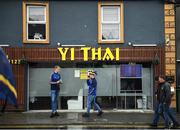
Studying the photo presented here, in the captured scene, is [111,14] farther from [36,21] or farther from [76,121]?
[76,121]

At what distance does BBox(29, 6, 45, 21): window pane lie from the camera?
19.7m

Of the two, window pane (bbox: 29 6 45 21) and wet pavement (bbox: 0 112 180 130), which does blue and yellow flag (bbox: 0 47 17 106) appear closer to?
wet pavement (bbox: 0 112 180 130)

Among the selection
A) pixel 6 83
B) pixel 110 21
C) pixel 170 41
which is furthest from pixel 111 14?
pixel 6 83

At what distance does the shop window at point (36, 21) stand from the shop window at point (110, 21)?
2.35 meters

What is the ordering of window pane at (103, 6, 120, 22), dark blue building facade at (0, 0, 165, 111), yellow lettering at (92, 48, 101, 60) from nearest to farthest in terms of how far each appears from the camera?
yellow lettering at (92, 48, 101, 60) → dark blue building facade at (0, 0, 165, 111) → window pane at (103, 6, 120, 22)

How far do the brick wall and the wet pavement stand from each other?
88.4 inches

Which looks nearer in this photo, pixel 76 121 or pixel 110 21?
pixel 76 121

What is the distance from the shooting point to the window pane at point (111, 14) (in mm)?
19812

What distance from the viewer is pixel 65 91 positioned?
19.7 meters

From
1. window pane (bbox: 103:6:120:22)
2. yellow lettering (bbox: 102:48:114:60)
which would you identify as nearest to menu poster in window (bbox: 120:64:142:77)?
yellow lettering (bbox: 102:48:114:60)

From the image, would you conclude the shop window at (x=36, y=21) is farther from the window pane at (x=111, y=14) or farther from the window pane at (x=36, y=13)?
the window pane at (x=111, y=14)

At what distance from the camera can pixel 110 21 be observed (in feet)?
64.9

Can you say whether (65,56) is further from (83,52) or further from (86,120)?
(86,120)

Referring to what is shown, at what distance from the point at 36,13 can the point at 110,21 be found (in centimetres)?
326
